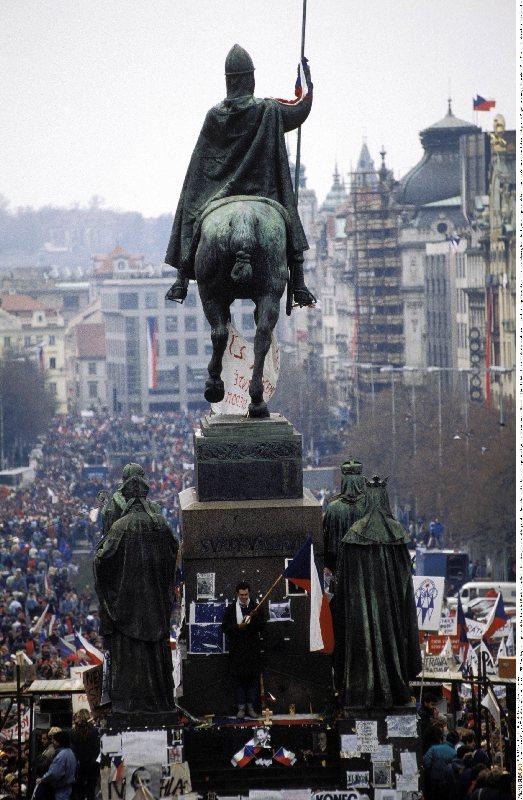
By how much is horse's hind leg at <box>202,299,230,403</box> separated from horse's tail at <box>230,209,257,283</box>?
0.68m

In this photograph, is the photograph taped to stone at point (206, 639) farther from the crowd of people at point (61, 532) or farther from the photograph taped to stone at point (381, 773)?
the crowd of people at point (61, 532)

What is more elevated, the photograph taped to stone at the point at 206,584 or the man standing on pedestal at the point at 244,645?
the photograph taped to stone at the point at 206,584

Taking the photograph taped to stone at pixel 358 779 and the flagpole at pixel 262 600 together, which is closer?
the photograph taped to stone at pixel 358 779

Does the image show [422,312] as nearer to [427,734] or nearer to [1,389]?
[1,389]

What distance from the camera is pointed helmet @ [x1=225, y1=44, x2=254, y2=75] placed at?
910 inches

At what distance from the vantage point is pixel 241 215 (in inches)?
894

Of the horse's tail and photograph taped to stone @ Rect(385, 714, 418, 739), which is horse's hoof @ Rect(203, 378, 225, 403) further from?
photograph taped to stone @ Rect(385, 714, 418, 739)

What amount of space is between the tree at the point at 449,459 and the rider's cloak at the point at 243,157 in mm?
60263

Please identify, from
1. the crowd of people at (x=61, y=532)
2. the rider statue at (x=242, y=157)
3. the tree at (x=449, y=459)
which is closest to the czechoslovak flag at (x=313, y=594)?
the rider statue at (x=242, y=157)

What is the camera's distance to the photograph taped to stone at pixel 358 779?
2116cm

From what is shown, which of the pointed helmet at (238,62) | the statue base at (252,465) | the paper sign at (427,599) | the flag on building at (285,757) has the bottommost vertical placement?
the flag on building at (285,757)

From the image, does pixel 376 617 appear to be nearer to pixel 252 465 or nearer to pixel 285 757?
pixel 285 757

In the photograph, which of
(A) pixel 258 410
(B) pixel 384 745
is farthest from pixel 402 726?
(A) pixel 258 410

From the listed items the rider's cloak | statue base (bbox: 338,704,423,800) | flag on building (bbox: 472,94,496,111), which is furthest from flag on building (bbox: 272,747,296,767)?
flag on building (bbox: 472,94,496,111)
